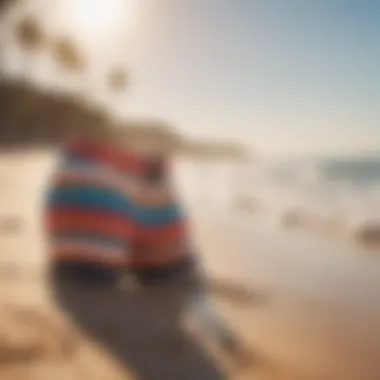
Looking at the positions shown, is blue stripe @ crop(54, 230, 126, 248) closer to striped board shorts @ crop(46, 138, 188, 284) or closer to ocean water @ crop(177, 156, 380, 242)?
striped board shorts @ crop(46, 138, 188, 284)

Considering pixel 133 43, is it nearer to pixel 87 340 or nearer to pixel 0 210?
pixel 0 210

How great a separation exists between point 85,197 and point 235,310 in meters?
0.29

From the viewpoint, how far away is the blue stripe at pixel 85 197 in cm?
97

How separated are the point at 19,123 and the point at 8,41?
0.44 feet

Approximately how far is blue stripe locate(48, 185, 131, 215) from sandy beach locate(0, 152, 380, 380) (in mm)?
29

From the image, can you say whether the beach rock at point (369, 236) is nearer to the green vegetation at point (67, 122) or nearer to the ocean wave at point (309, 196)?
the ocean wave at point (309, 196)

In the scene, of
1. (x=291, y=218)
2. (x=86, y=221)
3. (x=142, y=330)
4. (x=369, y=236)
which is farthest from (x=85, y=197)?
(x=369, y=236)

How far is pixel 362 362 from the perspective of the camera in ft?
3.23

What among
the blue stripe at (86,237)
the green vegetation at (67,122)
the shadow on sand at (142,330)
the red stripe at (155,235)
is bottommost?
the shadow on sand at (142,330)

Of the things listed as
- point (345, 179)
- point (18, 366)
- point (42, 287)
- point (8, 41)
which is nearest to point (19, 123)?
point (8, 41)

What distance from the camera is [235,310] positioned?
0.99 meters

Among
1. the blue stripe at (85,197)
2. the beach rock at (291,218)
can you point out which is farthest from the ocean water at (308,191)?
the blue stripe at (85,197)

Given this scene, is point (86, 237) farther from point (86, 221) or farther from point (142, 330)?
point (142, 330)

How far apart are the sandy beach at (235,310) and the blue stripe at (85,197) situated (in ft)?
0.10
